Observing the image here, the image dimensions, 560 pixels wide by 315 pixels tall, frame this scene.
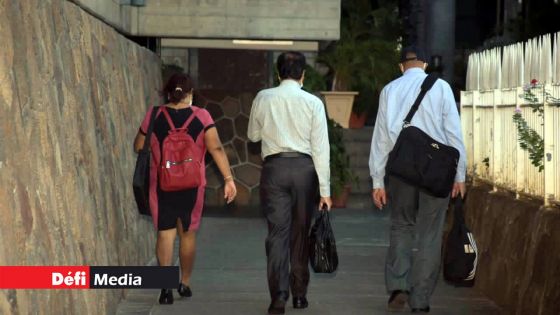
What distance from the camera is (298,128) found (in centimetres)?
908

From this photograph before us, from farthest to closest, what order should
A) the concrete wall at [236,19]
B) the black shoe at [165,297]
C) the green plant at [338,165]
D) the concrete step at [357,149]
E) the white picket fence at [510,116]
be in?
the concrete step at [357,149] < the green plant at [338,165] < the concrete wall at [236,19] < the black shoe at [165,297] < the white picket fence at [510,116]

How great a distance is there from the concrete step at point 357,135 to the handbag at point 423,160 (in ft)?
37.7

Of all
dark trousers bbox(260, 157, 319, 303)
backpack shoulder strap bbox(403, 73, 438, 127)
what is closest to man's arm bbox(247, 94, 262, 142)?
dark trousers bbox(260, 157, 319, 303)

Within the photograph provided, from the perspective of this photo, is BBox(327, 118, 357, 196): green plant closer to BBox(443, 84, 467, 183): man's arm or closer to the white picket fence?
the white picket fence

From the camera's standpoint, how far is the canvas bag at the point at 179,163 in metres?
9.31

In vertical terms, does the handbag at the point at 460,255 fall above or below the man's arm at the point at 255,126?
below

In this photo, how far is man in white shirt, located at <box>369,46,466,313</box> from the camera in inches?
355

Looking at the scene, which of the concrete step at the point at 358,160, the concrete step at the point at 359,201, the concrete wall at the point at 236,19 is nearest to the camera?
the concrete wall at the point at 236,19

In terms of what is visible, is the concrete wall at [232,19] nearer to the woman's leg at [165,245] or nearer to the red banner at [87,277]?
the woman's leg at [165,245]

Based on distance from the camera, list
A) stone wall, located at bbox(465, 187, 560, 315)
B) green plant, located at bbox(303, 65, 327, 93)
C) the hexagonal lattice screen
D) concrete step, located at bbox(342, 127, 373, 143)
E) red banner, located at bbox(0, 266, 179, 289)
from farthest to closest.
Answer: concrete step, located at bbox(342, 127, 373, 143), green plant, located at bbox(303, 65, 327, 93), the hexagonal lattice screen, stone wall, located at bbox(465, 187, 560, 315), red banner, located at bbox(0, 266, 179, 289)

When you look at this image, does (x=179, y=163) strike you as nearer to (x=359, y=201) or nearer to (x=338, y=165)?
(x=338, y=165)

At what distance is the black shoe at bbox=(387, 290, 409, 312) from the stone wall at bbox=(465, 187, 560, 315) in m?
0.73

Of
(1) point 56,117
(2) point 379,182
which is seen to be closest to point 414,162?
(2) point 379,182

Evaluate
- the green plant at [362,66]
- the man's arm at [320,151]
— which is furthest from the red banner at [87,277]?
the green plant at [362,66]
